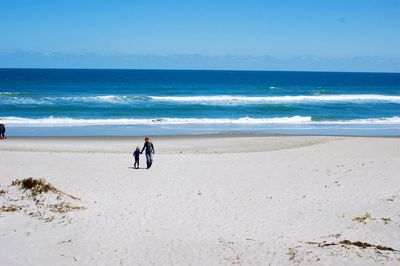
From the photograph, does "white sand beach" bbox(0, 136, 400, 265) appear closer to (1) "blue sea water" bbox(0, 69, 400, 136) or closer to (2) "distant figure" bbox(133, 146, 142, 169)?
(2) "distant figure" bbox(133, 146, 142, 169)

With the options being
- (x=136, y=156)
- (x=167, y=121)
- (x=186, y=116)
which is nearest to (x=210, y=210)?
(x=136, y=156)

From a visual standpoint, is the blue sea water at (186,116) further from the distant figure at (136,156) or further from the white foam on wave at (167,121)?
the distant figure at (136,156)

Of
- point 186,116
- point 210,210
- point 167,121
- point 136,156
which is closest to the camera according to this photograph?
point 210,210

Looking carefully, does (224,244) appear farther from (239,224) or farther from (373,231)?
(373,231)

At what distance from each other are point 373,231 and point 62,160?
11.3 meters

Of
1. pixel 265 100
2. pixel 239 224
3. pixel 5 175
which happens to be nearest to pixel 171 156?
pixel 5 175

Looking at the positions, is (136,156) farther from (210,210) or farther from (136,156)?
(210,210)

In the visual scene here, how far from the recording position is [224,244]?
8555 millimetres

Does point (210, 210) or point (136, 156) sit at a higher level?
point (136, 156)

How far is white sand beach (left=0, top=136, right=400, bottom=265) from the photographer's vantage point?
8.02 meters

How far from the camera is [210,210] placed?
431 inches

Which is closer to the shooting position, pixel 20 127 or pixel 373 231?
pixel 373 231

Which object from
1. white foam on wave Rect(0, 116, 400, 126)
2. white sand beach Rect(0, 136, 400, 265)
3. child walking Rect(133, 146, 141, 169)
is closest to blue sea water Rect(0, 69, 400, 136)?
white foam on wave Rect(0, 116, 400, 126)

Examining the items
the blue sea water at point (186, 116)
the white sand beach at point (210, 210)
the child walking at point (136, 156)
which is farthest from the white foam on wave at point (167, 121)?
the child walking at point (136, 156)
